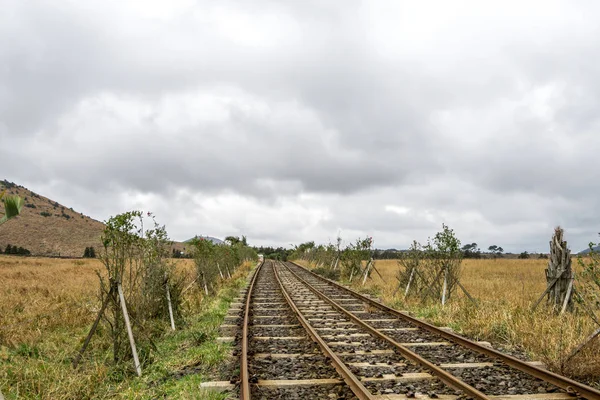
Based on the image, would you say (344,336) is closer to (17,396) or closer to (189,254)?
(17,396)

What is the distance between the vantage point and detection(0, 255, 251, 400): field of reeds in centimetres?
594

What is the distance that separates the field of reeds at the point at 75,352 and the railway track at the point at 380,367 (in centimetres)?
94

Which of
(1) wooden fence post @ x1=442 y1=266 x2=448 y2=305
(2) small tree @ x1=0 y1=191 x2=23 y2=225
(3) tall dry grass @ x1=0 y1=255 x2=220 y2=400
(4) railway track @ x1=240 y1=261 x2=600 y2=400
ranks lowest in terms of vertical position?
(3) tall dry grass @ x1=0 y1=255 x2=220 y2=400

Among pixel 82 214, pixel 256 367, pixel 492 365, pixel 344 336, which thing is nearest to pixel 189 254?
pixel 344 336

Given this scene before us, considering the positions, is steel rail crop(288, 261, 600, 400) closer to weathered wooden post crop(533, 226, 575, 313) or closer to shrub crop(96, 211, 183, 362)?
weathered wooden post crop(533, 226, 575, 313)

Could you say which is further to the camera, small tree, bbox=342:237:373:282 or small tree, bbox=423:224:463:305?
small tree, bbox=342:237:373:282

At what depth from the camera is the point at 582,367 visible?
6203 mm

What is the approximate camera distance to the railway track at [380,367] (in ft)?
17.7

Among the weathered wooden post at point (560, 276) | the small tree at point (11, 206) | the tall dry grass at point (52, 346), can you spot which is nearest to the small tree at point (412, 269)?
the weathered wooden post at point (560, 276)

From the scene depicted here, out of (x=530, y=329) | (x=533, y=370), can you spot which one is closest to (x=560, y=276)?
(x=530, y=329)

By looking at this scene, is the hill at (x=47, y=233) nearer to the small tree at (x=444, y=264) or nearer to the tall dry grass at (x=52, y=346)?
the tall dry grass at (x=52, y=346)

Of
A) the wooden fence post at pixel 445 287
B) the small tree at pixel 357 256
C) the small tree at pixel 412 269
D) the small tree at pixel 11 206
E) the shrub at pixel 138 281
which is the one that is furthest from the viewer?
the small tree at pixel 357 256

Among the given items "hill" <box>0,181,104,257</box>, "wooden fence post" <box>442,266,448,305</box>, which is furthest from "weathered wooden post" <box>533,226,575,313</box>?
"hill" <box>0,181,104,257</box>

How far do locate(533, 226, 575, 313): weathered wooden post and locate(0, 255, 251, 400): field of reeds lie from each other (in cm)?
809
